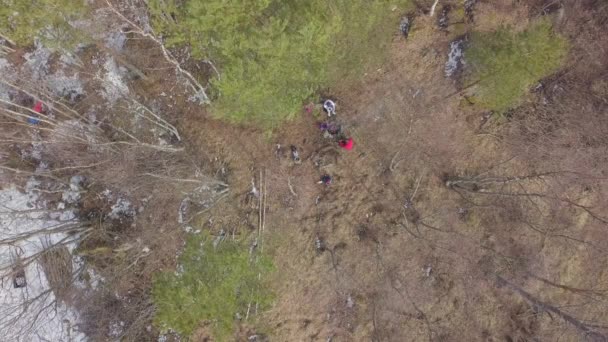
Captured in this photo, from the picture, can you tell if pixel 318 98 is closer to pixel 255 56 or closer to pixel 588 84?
pixel 255 56

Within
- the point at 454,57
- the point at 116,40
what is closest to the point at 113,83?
the point at 116,40

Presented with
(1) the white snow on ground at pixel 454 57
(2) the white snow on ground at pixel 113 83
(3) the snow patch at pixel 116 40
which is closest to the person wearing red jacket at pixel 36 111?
(2) the white snow on ground at pixel 113 83

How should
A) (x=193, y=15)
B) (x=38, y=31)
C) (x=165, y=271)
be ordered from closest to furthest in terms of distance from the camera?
(x=193, y=15), (x=38, y=31), (x=165, y=271)

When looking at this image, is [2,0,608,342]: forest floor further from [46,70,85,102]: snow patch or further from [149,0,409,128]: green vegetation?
Answer: [149,0,409,128]: green vegetation

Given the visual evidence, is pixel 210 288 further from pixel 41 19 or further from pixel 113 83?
pixel 41 19

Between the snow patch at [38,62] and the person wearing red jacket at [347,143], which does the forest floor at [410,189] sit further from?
the snow patch at [38,62]

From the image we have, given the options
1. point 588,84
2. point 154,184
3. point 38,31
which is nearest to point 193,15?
point 38,31
